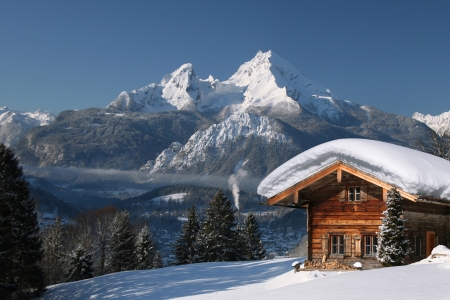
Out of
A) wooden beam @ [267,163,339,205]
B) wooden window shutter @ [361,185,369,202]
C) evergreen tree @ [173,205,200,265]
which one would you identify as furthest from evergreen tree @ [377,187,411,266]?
evergreen tree @ [173,205,200,265]

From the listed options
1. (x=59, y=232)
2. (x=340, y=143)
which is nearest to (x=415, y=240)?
(x=340, y=143)

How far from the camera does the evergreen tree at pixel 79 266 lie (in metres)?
46.3

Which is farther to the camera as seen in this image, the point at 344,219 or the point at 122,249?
the point at 122,249

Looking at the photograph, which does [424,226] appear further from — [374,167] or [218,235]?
[218,235]

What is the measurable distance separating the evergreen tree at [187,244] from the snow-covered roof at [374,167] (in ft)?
107

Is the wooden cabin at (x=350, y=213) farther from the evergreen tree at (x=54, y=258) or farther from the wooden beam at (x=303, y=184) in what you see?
the evergreen tree at (x=54, y=258)

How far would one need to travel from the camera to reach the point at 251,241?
60.4m

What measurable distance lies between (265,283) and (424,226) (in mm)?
7611

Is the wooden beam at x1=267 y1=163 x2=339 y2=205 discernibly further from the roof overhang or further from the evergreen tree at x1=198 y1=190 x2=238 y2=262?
the evergreen tree at x1=198 y1=190 x2=238 y2=262

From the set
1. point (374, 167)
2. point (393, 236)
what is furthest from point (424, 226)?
point (374, 167)

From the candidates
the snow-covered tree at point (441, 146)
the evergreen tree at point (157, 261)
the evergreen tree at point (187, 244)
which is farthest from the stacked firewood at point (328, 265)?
the evergreen tree at point (157, 261)

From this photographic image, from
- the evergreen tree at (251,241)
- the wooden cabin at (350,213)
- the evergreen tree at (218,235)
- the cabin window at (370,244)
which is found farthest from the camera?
the evergreen tree at (251,241)

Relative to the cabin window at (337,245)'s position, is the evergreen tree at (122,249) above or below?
below

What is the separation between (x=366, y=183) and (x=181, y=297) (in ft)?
32.2
